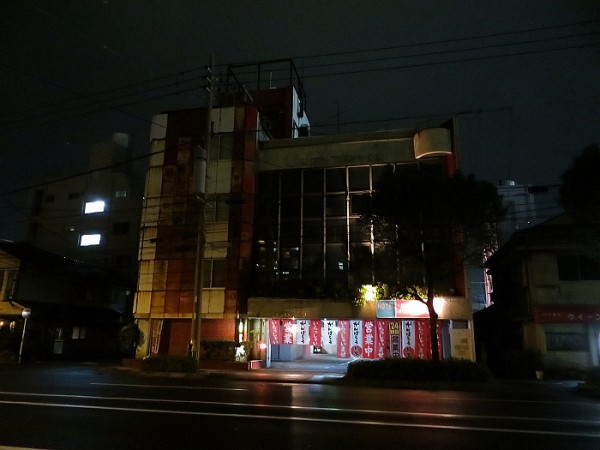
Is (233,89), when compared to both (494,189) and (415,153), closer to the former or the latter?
(415,153)

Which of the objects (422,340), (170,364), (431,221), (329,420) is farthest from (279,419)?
(422,340)

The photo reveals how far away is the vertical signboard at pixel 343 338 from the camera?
23.4m

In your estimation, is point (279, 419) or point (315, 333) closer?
point (279, 419)

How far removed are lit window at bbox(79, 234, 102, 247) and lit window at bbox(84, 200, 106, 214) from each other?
9.06ft

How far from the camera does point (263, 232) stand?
26438 millimetres

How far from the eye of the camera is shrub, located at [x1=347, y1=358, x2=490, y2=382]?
17.9m

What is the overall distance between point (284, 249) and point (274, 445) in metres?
19.0

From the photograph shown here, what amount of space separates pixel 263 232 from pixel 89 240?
30.5 metres

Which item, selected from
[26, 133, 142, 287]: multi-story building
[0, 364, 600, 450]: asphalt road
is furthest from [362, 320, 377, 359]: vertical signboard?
[26, 133, 142, 287]: multi-story building

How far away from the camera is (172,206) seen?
26531mm

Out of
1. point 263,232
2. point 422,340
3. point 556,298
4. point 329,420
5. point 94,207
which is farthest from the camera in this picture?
point 94,207

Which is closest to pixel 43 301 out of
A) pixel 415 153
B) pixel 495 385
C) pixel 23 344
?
pixel 23 344

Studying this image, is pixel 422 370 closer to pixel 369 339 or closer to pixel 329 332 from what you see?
pixel 369 339

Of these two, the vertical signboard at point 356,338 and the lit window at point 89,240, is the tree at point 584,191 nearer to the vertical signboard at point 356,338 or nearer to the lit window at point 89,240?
the vertical signboard at point 356,338
